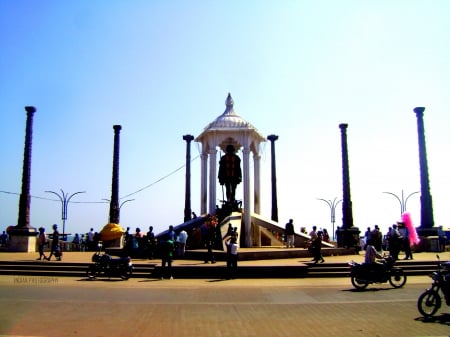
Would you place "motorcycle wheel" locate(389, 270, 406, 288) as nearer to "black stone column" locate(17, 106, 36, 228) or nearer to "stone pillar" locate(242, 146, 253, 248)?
"stone pillar" locate(242, 146, 253, 248)

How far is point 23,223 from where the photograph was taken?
86.7 ft

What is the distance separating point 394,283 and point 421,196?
54.1 feet

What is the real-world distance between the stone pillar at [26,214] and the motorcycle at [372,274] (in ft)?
63.0

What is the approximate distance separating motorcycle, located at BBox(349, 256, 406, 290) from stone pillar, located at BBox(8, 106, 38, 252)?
756 inches

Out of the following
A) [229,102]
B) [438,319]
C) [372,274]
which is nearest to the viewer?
[438,319]

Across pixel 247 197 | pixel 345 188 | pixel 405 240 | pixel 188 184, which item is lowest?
pixel 405 240

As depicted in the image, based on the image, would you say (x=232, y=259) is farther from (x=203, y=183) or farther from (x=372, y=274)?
(x=203, y=183)

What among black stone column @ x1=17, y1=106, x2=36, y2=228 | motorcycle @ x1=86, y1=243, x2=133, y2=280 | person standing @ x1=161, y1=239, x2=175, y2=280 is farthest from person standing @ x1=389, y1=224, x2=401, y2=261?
black stone column @ x1=17, y1=106, x2=36, y2=228

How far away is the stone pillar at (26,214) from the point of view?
25.9 meters

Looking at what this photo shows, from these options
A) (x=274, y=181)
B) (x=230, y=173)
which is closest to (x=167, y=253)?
(x=230, y=173)

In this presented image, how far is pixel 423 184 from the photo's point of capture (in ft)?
97.0

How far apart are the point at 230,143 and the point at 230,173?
6.54 ft

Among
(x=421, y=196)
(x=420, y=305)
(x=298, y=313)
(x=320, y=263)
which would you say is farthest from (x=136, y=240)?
(x=421, y=196)

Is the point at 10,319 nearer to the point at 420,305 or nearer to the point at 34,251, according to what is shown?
the point at 420,305
